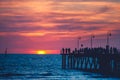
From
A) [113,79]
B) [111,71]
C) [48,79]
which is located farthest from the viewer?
[111,71]

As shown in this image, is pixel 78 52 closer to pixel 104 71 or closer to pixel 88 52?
pixel 88 52

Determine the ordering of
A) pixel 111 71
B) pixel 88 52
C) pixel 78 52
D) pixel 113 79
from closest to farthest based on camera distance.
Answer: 1. pixel 113 79
2. pixel 111 71
3. pixel 88 52
4. pixel 78 52

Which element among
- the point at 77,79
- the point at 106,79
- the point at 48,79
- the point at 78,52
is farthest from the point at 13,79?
the point at 78,52

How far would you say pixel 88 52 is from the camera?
79.5 m

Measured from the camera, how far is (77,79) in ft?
208

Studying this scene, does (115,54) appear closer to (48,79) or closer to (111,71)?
(111,71)

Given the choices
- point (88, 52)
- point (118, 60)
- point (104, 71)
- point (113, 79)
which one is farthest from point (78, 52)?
point (113, 79)

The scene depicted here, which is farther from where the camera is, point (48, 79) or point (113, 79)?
point (48, 79)

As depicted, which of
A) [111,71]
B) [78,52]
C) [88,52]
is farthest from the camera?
[78,52]

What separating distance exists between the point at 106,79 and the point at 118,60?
249 inches

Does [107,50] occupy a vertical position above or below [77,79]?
above

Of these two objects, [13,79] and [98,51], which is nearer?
[13,79]

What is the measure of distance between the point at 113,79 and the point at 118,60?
22.3 feet

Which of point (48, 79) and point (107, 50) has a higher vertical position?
point (107, 50)
